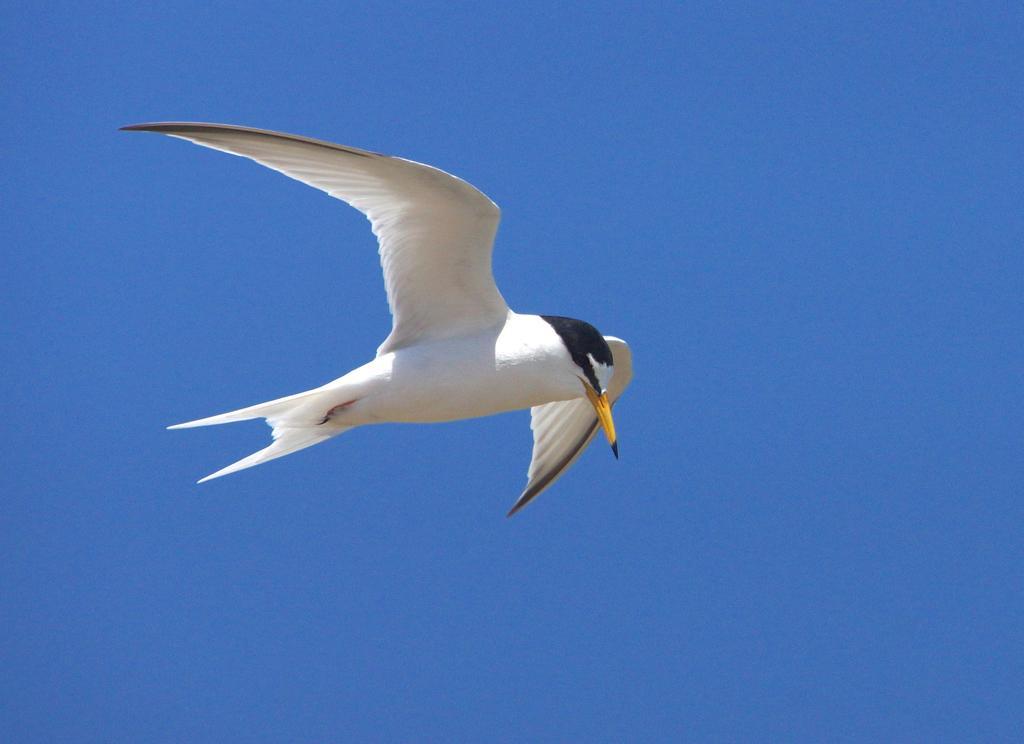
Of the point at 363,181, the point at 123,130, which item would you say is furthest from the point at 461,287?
the point at 123,130

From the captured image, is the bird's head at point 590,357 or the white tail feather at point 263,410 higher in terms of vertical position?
the bird's head at point 590,357

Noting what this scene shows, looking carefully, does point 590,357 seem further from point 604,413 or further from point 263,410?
point 263,410

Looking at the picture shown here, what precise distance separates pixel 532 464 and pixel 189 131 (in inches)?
123

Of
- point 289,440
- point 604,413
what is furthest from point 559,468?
point 289,440

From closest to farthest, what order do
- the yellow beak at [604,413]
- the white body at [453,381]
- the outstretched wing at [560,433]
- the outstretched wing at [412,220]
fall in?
the outstretched wing at [412,220] < the white body at [453,381] < the yellow beak at [604,413] < the outstretched wing at [560,433]

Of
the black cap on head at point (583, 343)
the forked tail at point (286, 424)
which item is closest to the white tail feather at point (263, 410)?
the forked tail at point (286, 424)

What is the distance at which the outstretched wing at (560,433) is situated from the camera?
7504 mm

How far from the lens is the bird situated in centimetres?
605

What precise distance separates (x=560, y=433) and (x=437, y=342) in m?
Result: 1.51

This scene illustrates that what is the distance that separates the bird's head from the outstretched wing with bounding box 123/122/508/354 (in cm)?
30

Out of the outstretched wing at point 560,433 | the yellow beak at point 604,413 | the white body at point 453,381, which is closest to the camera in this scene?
the white body at point 453,381

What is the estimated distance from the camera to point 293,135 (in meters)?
5.37

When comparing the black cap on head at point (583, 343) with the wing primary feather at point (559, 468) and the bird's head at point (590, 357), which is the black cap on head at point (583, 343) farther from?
the wing primary feather at point (559, 468)

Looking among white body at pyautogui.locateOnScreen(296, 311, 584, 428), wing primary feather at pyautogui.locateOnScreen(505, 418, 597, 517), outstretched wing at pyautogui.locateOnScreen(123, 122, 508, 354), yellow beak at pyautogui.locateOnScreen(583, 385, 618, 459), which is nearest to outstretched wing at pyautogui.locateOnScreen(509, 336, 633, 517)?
wing primary feather at pyautogui.locateOnScreen(505, 418, 597, 517)
